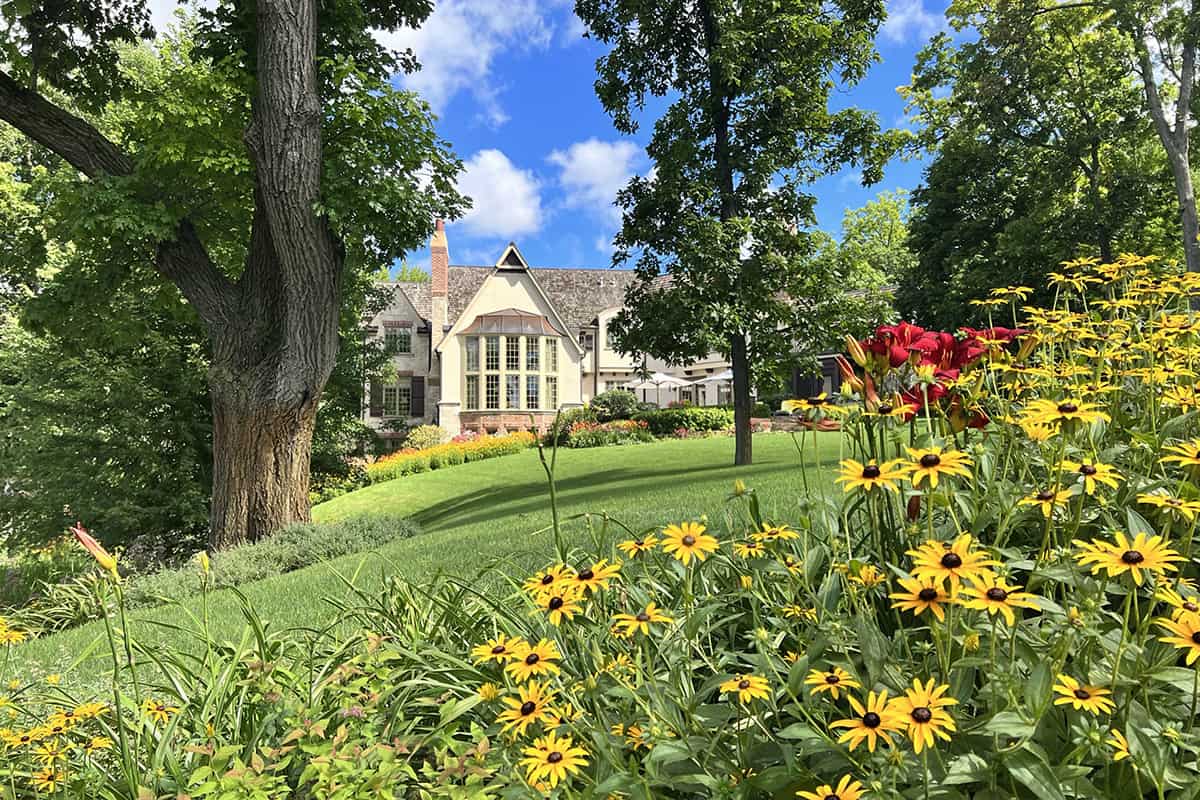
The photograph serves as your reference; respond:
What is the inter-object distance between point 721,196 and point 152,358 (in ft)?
35.9

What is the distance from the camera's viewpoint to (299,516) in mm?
8922

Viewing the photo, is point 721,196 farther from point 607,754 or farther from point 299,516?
point 607,754

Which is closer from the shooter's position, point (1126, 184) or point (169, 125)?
point (169, 125)

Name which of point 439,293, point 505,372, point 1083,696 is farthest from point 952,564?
point 439,293

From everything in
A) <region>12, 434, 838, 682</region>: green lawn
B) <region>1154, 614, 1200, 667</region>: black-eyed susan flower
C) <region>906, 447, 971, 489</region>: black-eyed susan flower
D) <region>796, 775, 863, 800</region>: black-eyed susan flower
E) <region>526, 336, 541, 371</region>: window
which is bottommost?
<region>12, 434, 838, 682</region>: green lawn

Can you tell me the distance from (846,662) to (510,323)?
32.1m

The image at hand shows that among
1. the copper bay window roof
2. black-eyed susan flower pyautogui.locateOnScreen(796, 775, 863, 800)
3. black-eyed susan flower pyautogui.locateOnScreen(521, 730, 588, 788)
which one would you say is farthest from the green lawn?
the copper bay window roof

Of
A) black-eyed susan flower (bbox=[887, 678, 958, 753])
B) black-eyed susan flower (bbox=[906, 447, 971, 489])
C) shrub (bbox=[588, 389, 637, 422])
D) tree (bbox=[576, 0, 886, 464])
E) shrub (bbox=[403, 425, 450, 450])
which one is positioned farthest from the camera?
shrub (bbox=[588, 389, 637, 422])

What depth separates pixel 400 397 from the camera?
36250 mm

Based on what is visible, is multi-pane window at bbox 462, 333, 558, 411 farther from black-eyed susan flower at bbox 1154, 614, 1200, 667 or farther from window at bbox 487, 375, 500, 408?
black-eyed susan flower at bbox 1154, 614, 1200, 667

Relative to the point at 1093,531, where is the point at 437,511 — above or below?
below

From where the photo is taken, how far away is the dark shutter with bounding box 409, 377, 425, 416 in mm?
36250

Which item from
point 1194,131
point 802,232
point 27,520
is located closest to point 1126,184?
point 1194,131

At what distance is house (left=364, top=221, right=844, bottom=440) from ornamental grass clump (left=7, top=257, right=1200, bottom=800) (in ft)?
90.4
